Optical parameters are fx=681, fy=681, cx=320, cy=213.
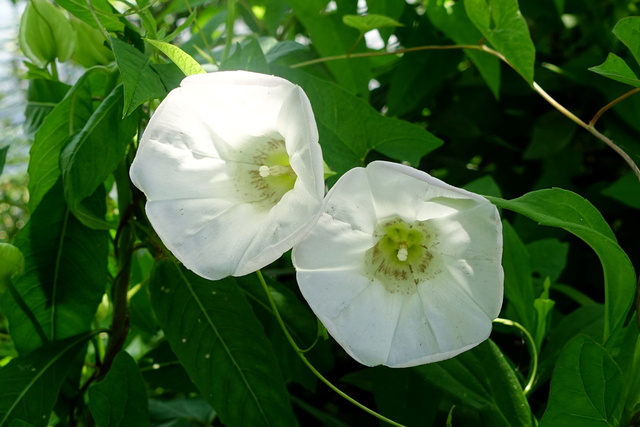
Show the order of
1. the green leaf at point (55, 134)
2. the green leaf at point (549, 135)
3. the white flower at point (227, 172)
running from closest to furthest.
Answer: the white flower at point (227, 172) < the green leaf at point (55, 134) < the green leaf at point (549, 135)

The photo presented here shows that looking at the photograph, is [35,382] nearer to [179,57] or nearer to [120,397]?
[120,397]

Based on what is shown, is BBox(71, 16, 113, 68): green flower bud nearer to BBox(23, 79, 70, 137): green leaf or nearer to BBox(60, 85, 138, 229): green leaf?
BBox(23, 79, 70, 137): green leaf

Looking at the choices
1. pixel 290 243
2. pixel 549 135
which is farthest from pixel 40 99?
pixel 549 135

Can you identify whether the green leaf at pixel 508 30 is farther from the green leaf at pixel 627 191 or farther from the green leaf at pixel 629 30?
the green leaf at pixel 627 191

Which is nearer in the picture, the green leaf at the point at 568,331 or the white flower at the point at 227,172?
the white flower at the point at 227,172

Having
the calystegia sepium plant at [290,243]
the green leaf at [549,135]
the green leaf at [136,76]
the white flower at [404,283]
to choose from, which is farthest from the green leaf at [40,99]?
the green leaf at [549,135]

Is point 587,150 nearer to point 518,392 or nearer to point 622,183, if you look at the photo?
point 622,183

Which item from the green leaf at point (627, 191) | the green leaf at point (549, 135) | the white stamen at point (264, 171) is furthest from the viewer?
the green leaf at point (549, 135)

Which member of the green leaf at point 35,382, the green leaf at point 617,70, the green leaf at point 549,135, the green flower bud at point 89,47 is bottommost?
the green leaf at point 549,135
